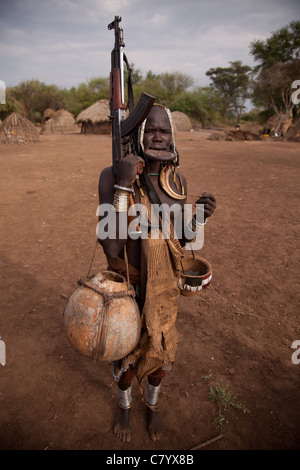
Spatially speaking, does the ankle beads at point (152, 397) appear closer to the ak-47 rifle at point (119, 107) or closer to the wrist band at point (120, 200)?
the wrist band at point (120, 200)

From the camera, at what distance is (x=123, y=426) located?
2.04 m

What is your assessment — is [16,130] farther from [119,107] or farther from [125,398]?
[125,398]

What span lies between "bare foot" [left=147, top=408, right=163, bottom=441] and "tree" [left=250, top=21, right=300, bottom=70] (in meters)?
31.0

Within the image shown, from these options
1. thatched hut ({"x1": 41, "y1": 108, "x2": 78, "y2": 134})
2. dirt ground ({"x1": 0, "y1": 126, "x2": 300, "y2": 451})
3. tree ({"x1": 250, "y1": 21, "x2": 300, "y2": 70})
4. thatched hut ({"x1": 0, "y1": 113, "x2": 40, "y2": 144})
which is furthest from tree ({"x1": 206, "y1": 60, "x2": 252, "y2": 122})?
dirt ground ({"x1": 0, "y1": 126, "x2": 300, "y2": 451})

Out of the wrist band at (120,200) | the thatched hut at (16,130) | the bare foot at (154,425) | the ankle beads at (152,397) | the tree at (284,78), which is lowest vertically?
the bare foot at (154,425)

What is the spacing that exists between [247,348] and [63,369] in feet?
5.92

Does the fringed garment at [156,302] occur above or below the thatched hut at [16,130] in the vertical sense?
below

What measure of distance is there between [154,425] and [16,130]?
749 inches

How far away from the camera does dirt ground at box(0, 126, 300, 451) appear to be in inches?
81.4

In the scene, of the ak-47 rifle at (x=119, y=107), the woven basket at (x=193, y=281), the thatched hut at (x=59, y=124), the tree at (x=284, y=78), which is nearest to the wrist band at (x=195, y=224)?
the woven basket at (x=193, y=281)

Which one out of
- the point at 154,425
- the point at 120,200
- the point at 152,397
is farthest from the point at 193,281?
the point at 154,425

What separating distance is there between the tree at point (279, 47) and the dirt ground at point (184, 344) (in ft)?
86.2

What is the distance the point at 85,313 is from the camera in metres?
1.49

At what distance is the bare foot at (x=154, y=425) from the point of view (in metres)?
2.02
